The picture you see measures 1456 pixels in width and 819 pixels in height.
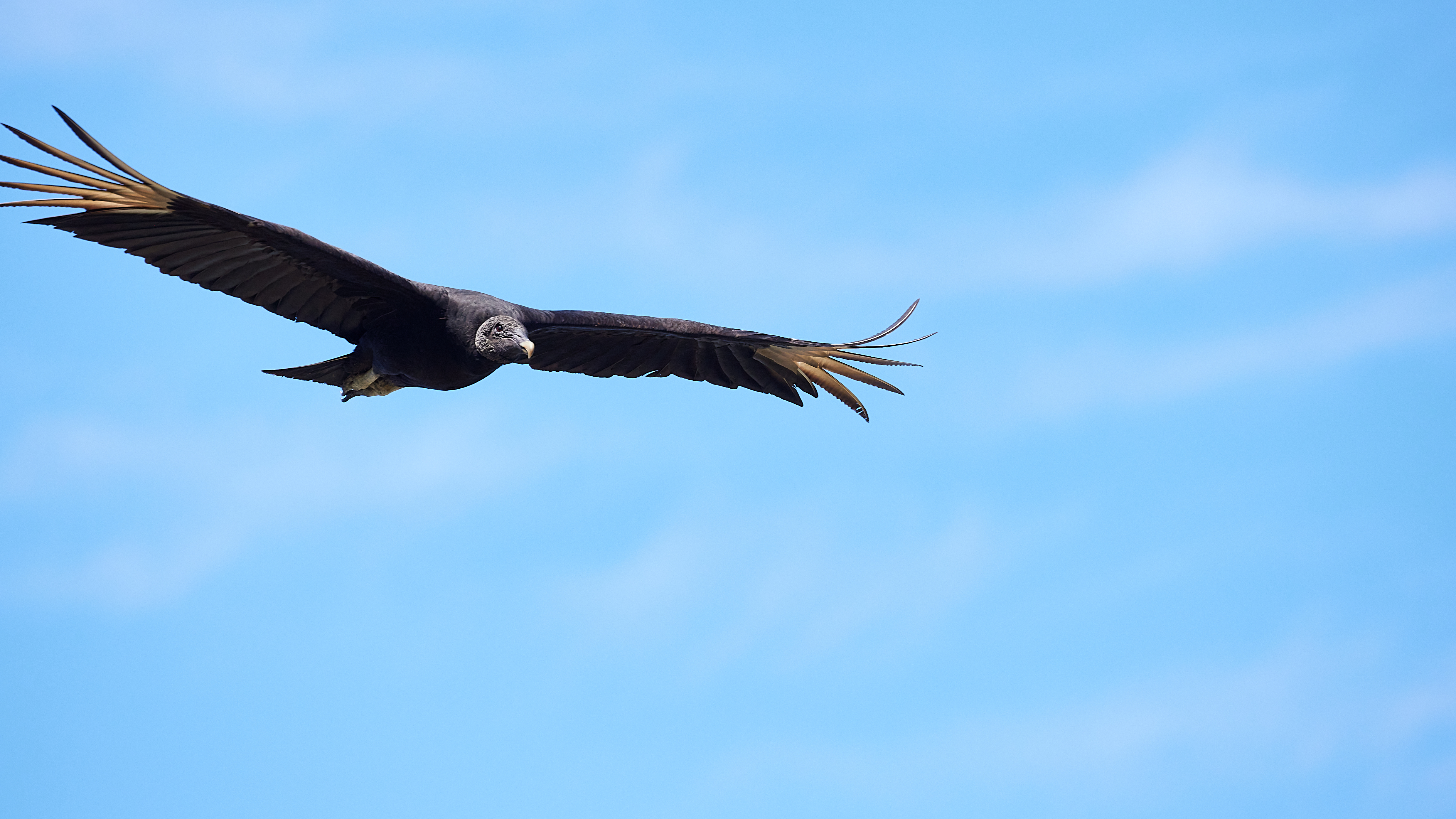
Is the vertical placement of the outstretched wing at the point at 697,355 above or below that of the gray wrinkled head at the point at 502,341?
above

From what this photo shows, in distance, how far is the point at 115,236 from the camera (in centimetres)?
879

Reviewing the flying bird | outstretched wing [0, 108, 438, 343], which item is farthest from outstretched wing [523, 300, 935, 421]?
outstretched wing [0, 108, 438, 343]

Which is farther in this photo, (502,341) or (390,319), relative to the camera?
(390,319)

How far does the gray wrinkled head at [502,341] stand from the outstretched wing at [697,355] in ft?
1.85

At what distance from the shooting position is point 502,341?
9469 millimetres

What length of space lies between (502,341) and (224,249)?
5.75 feet

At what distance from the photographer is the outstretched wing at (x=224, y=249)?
8531 mm

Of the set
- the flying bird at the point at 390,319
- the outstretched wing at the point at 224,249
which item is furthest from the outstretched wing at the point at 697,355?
the outstretched wing at the point at 224,249

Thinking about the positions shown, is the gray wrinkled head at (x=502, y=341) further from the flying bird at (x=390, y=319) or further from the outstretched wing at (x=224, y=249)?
the outstretched wing at (x=224, y=249)

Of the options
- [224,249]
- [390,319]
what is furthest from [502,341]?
[224,249]

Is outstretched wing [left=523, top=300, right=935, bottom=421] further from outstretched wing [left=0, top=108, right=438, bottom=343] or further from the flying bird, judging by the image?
outstretched wing [left=0, top=108, right=438, bottom=343]

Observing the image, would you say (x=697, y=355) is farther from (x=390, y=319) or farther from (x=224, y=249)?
(x=224, y=249)

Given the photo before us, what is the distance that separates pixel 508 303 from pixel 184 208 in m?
2.12

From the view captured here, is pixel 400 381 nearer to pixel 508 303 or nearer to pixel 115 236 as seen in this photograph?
pixel 508 303
